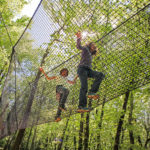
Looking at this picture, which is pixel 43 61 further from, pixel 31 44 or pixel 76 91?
pixel 76 91

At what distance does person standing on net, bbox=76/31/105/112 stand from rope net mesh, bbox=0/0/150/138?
6.0 inches

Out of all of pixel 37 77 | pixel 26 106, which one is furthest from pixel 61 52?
pixel 26 106

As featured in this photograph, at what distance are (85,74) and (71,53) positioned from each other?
0.81 metres

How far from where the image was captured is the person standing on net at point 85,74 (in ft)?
7.47

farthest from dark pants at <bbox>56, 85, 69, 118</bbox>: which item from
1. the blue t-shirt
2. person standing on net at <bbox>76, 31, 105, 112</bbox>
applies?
the blue t-shirt

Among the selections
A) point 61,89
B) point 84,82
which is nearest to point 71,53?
point 61,89

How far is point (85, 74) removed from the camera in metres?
2.31

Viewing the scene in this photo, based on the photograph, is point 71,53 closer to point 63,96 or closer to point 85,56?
point 85,56

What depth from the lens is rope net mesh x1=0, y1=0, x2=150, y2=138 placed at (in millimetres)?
2170

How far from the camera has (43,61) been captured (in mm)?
3299

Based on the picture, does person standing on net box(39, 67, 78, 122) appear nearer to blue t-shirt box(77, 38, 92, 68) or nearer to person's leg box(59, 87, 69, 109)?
person's leg box(59, 87, 69, 109)

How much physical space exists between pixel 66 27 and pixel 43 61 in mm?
1101

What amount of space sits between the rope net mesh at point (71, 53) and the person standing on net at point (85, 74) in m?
0.15

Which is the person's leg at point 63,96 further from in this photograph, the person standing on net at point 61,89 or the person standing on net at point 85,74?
the person standing on net at point 85,74
